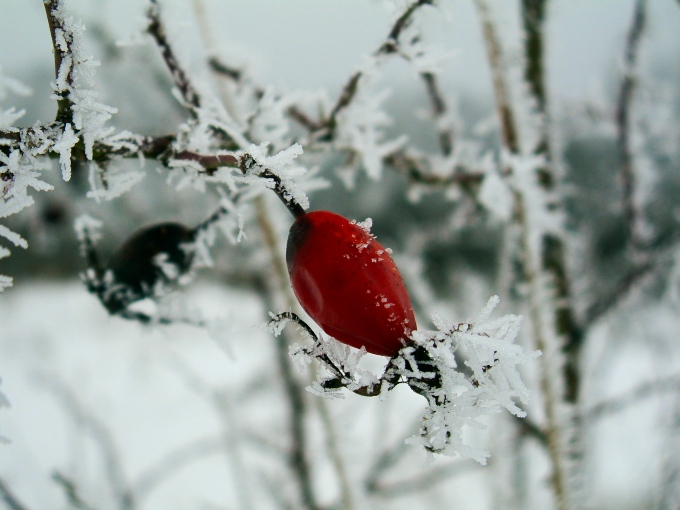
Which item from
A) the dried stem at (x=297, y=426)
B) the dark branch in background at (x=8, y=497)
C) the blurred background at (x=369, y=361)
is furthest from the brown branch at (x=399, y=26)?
the dried stem at (x=297, y=426)

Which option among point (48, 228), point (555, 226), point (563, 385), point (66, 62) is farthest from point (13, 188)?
point (48, 228)

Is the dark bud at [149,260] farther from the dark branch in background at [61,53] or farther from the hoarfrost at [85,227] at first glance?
the dark branch in background at [61,53]

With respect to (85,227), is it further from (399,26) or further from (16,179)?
(399,26)

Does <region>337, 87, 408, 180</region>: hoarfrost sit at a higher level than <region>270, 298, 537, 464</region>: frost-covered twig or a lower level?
higher

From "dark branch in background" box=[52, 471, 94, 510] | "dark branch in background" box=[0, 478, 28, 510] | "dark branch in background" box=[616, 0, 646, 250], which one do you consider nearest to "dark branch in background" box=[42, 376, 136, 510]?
"dark branch in background" box=[52, 471, 94, 510]

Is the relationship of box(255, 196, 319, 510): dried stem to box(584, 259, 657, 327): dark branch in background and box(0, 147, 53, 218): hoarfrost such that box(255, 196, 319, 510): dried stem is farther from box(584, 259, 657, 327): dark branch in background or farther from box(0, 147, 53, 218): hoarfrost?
box(0, 147, 53, 218): hoarfrost

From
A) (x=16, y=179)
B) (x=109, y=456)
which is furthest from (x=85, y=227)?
(x=109, y=456)
